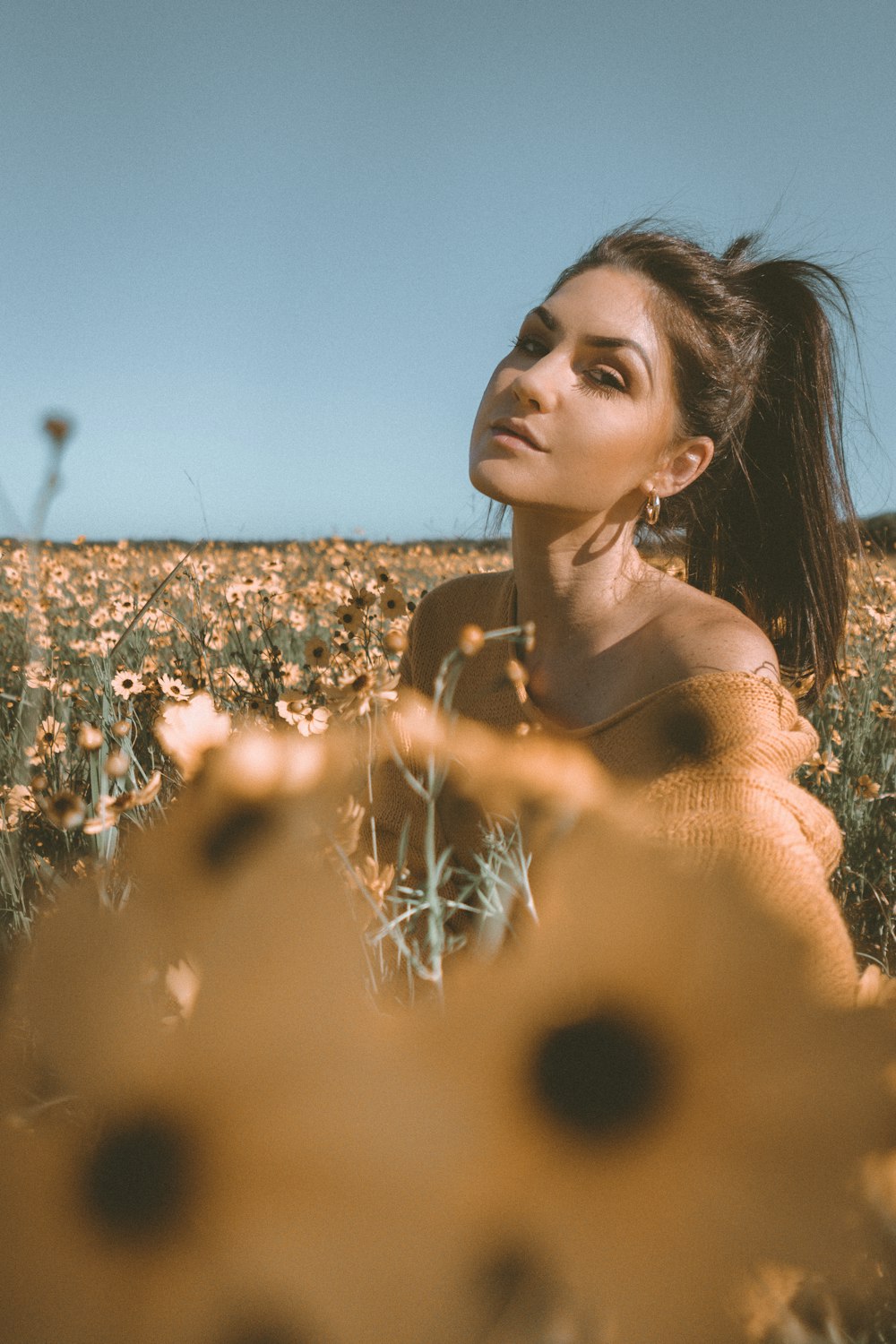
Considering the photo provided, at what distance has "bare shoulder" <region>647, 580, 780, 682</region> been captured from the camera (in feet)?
3.32

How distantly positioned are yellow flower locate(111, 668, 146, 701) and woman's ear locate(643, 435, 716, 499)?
90cm

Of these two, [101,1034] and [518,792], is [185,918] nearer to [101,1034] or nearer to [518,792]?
[101,1034]

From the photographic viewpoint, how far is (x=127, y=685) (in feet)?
5.47

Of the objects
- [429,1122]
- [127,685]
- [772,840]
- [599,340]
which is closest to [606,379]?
[599,340]

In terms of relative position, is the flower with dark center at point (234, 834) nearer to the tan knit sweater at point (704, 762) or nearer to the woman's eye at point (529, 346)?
the tan knit sweater at point (704, 762)

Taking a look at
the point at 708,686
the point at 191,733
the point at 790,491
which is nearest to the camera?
the point at 191,733

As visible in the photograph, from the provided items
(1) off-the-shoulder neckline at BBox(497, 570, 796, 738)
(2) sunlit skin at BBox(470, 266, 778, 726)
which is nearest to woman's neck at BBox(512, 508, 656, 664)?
(2) sunlit skin at BBox(470, 266, 778, 726)

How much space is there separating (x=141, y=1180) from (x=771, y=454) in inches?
59.8

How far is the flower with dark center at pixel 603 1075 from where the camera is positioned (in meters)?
0.23

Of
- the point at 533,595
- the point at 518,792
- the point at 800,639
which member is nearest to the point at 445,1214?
the point at 518,792

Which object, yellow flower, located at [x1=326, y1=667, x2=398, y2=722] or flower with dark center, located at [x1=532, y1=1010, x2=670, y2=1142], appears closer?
flower with dark center, located at [x1=532, y1=1010, x2=670, y2=1142]

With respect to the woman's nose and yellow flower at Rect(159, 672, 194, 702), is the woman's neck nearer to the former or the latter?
the woman's nose

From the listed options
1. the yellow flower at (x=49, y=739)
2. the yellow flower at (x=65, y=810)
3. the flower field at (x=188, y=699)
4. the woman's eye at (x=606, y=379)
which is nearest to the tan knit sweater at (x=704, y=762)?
the flower field at (x=188, y=699)

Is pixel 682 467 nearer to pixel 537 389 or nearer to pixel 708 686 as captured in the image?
pixel 537 389
